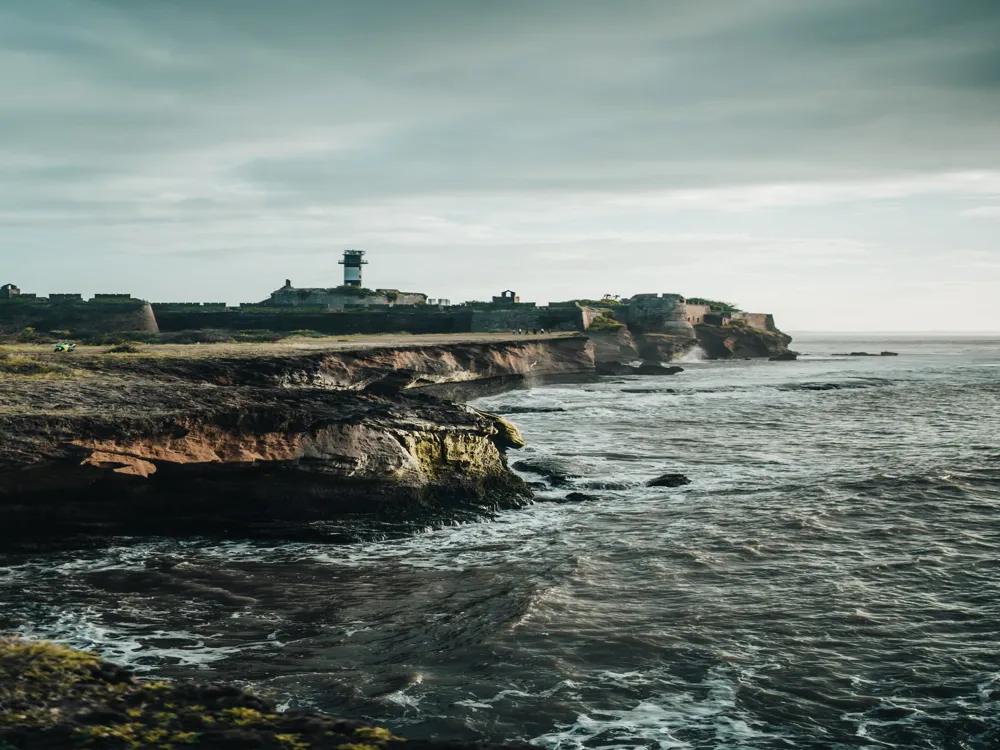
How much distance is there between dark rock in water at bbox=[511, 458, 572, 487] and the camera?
2103cm

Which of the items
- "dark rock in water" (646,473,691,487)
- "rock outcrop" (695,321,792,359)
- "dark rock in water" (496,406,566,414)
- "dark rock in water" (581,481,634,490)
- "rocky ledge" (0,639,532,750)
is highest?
"rock outcrop" (695,321,792,359)

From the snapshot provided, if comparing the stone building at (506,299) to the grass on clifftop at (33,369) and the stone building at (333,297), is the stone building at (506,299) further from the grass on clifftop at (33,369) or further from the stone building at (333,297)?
the grass on clifftop at (33,369)

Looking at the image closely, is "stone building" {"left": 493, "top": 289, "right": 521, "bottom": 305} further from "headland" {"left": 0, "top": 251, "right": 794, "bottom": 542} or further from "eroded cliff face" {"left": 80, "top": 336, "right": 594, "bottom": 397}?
"headland" {"left": 0, "top": 251, "right": 794, "bottom": 542}

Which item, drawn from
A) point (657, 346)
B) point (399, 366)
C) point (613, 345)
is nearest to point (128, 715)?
point (399, 366)

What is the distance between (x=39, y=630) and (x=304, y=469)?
19.0 ft

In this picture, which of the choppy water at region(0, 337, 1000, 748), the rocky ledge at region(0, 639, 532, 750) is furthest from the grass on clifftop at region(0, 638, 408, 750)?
the choppy water at region(0, 337, 1000, 748)

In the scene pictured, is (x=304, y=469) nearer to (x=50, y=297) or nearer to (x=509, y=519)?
(x=509, y=519)

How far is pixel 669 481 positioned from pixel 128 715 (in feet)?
53.0

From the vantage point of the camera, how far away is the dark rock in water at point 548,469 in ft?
69.0

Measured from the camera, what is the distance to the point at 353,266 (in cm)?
9581

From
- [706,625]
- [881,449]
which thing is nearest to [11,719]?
[706,625]

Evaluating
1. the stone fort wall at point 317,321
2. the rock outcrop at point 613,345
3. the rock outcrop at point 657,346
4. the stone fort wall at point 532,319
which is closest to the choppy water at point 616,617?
the stone fort wall at point 317,321

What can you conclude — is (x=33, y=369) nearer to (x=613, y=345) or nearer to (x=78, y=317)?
(x=78, y=317)

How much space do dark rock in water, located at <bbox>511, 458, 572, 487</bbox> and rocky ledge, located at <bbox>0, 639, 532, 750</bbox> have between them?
14329mm
